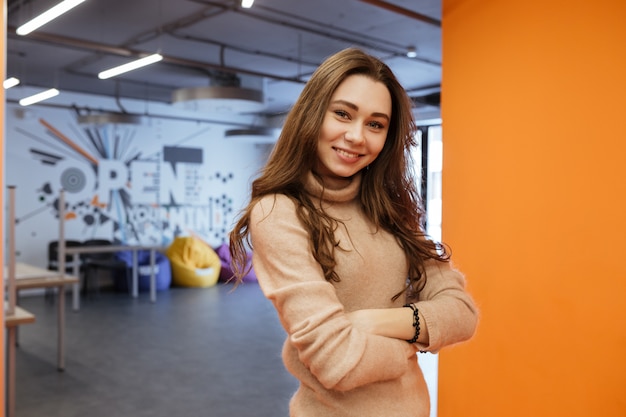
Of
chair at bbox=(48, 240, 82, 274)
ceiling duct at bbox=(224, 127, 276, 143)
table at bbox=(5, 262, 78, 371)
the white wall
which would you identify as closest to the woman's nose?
table at bbox=(5, 262, 78, 371)

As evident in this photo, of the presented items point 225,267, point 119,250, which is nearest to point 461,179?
point 119,250

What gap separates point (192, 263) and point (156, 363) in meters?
5.10

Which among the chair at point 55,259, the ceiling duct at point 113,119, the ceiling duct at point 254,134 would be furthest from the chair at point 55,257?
the ceiling duct at point 254,134

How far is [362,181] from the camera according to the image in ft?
4.76

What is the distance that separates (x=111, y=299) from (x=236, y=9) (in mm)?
5209

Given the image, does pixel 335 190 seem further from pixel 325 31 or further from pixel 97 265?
pixel 97 265

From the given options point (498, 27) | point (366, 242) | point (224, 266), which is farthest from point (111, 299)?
point (366, 242)

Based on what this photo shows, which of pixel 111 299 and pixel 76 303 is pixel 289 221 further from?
pixel 111 299

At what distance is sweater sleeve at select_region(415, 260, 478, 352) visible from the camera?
4.21 ft

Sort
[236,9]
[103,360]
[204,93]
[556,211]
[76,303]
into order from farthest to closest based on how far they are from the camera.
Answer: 1. [76,303]
2. [204,93]
3. [236,9]
4. [103,360]
5. [556,211]

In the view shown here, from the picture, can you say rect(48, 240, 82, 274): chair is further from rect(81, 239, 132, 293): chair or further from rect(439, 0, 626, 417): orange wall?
rect(439, 0, 626, 417): orange wall

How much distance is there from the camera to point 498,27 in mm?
2770

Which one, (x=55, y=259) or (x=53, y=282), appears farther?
(x=55, y=259)

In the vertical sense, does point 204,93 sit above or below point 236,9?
below
